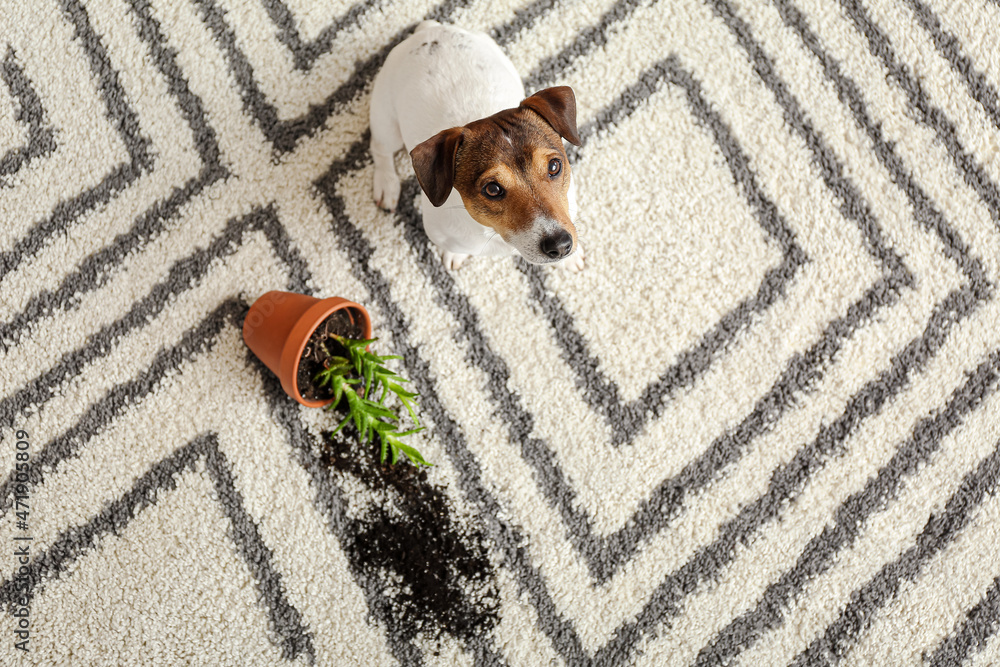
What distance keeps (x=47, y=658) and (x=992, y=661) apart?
227 cm

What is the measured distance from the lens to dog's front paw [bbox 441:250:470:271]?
1.70 metres

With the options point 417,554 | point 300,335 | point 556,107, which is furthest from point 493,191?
point 417,554

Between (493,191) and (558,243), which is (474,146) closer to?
(493,191)

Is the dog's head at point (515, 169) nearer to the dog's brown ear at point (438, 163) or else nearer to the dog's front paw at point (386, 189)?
the dog's brown ear at point (438, 163)

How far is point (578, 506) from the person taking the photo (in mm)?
1691

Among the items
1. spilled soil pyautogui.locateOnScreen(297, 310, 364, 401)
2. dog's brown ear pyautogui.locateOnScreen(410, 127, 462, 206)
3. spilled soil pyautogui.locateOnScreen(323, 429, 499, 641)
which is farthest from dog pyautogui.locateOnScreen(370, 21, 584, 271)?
spilled soil pyautogui.locateOnScreen(323, 429, 499, 641)

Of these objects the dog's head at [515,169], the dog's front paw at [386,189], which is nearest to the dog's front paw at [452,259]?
the dog's front paw at [386,189]

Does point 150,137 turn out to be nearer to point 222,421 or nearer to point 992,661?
point 222,421

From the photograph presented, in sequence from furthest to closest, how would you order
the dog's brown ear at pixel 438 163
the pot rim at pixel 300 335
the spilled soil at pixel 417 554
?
the spilled soil at pixel 417 554
the pot rim at pixel 300 335
the dog's brown ear at pixel 438 163

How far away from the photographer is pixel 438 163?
4.22 feet

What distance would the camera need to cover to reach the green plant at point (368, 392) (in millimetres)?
1573

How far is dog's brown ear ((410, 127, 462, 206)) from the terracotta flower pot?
1.18 ft

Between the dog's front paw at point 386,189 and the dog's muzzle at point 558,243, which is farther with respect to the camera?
the dog's front paw at point 386,189

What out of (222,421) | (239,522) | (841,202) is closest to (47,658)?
(239,522)
